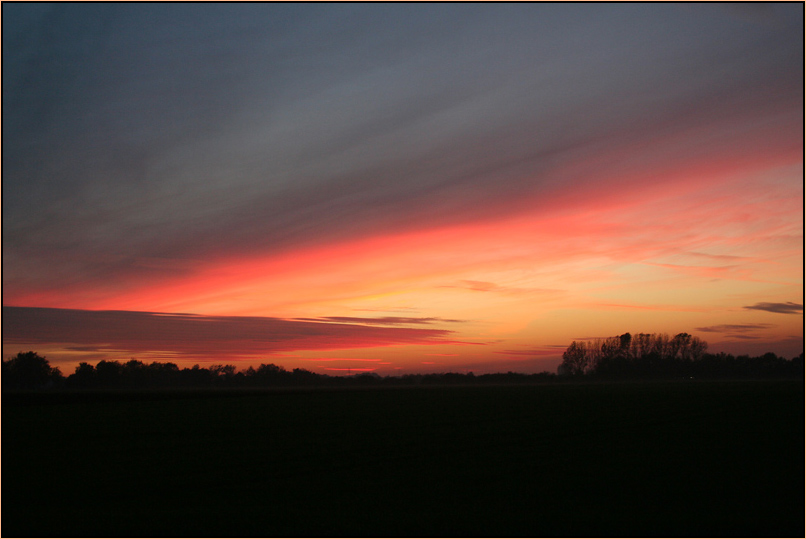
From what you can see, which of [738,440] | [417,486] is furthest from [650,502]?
[738,440]

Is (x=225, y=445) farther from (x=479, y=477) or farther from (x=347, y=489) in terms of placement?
(x=479, y=477)

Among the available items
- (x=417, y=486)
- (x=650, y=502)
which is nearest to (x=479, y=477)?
(x=417, y=486)

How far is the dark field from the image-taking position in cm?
1540

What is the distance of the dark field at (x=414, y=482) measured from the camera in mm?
15398

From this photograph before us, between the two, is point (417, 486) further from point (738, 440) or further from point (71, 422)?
point (71, 422)

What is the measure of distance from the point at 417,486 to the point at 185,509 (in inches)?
303

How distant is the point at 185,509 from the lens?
17.2m

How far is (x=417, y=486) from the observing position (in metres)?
19.8

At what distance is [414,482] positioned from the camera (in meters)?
20.4

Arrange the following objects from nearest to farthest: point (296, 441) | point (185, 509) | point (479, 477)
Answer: point (185, 509) < point (479, 477) < point (296, 441)

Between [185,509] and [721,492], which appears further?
[721,492]

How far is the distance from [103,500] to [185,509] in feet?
11.4

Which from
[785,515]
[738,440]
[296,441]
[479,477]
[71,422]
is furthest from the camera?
[71,422]

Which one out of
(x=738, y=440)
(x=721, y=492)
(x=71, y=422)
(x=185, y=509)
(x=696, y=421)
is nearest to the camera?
(x=185, y=509)
